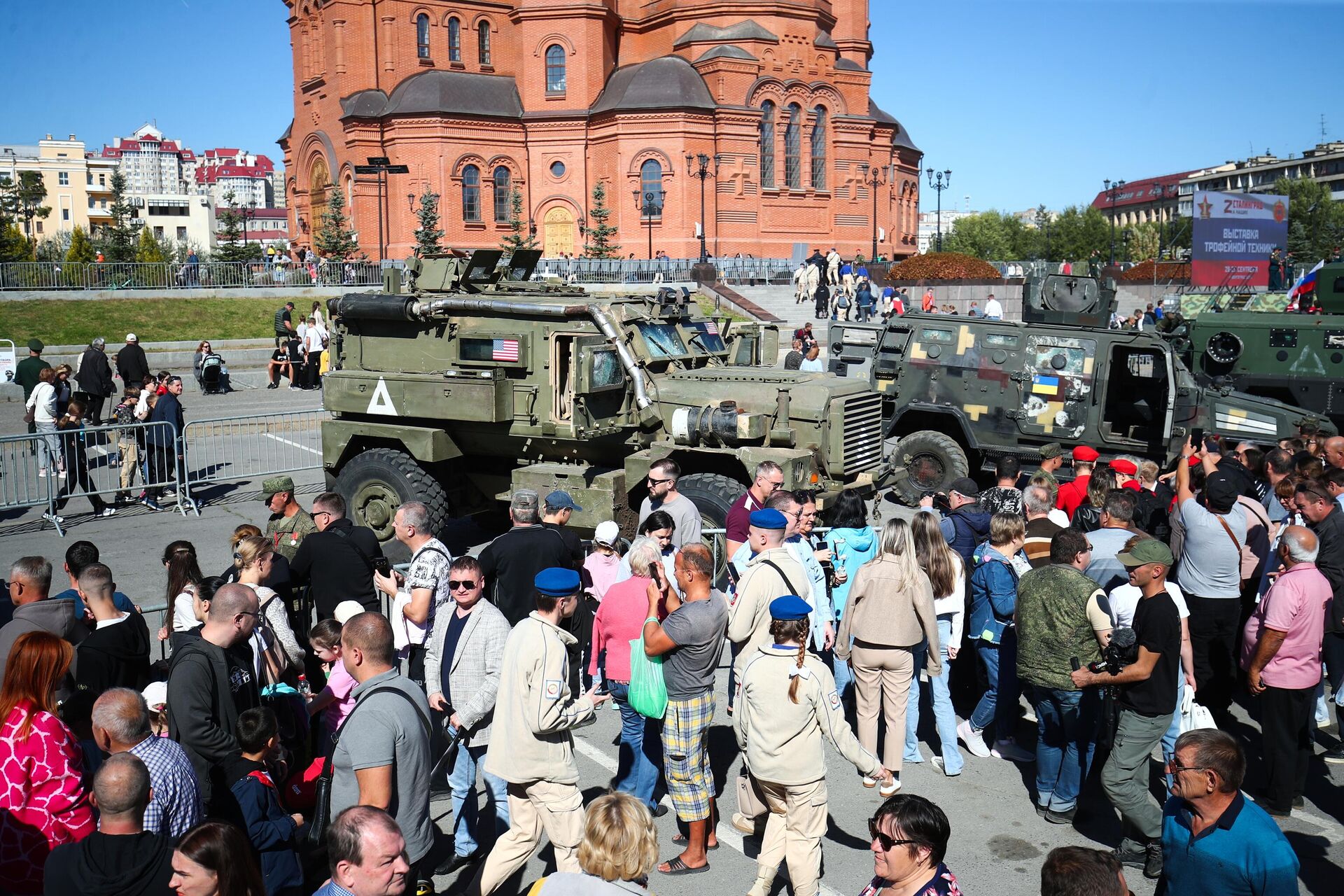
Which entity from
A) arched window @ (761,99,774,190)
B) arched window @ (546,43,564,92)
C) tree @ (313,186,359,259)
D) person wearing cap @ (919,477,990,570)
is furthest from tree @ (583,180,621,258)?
person wearing cap @ (919,477,990,570)

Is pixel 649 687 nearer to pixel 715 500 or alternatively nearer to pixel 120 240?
pixel 715 500

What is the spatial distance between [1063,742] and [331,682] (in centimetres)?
424

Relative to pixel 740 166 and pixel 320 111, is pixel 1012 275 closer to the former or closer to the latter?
pixel 740 166

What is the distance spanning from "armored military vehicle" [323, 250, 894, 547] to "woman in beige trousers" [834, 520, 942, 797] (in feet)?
12.2

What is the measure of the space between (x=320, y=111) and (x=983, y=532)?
5081cm

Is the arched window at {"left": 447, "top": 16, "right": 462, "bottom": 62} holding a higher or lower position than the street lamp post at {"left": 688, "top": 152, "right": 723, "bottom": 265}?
higher

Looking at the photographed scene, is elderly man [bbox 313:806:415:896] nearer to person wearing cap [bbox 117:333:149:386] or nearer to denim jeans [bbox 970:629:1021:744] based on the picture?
denim jeans [bbox 970:629:1021:744]

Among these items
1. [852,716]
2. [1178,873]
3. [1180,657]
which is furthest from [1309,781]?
[1178,873]

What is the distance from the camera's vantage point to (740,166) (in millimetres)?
50156

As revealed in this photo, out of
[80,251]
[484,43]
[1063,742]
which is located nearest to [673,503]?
[1063,742]

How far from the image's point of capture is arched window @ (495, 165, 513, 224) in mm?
51781

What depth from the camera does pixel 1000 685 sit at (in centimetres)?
764

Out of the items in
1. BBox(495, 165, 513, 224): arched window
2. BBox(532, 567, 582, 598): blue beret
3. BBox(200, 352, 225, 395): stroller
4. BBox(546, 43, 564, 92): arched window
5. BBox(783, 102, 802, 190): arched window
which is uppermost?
BBox(546, 43, 564, 92): arched window

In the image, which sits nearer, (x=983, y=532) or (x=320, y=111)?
(x=983, y=532)
